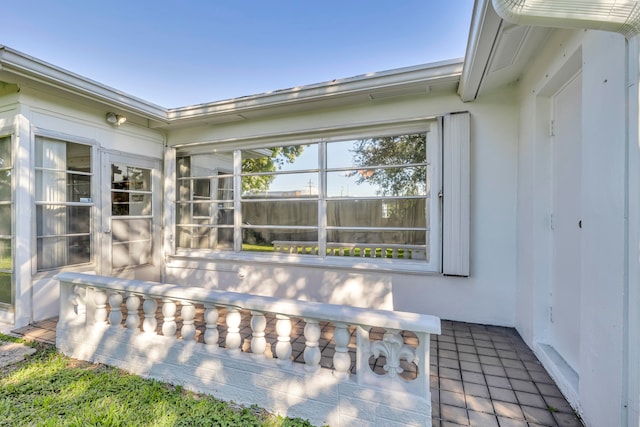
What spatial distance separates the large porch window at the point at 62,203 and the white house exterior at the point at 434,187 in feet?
0.05

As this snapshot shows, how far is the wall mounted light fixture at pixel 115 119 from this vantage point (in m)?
3.75

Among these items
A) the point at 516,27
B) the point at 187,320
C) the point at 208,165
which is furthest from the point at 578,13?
the point at 208,165

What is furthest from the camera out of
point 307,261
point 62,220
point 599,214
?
point 307,261

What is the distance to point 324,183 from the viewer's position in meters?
3.78

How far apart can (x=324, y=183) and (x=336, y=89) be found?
3.79ft

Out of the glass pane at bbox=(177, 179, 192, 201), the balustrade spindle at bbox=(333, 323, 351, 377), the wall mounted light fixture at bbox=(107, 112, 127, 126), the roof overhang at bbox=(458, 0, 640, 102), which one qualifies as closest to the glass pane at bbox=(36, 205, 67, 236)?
the wall mounted light fixture at bbox=(107, 112, 127, 126)

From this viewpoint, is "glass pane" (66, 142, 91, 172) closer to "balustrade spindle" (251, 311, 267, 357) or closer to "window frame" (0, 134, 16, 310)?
"window frame" (0, 134, 16, 310)

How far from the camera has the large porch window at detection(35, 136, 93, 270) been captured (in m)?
3.21

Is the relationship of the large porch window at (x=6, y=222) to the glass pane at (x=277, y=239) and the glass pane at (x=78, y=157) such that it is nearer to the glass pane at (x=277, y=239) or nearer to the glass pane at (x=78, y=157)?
the glass pane at (x=78, y=157)

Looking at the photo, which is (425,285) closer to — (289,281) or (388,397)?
(289,281)

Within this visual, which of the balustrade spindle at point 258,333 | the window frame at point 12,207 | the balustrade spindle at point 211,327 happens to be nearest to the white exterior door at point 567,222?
the balustrade spindle at point 258,333

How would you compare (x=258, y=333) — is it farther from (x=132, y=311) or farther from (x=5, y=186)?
(x=5, y=186)

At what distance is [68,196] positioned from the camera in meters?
3.45

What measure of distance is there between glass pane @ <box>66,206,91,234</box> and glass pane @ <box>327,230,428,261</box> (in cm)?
306
